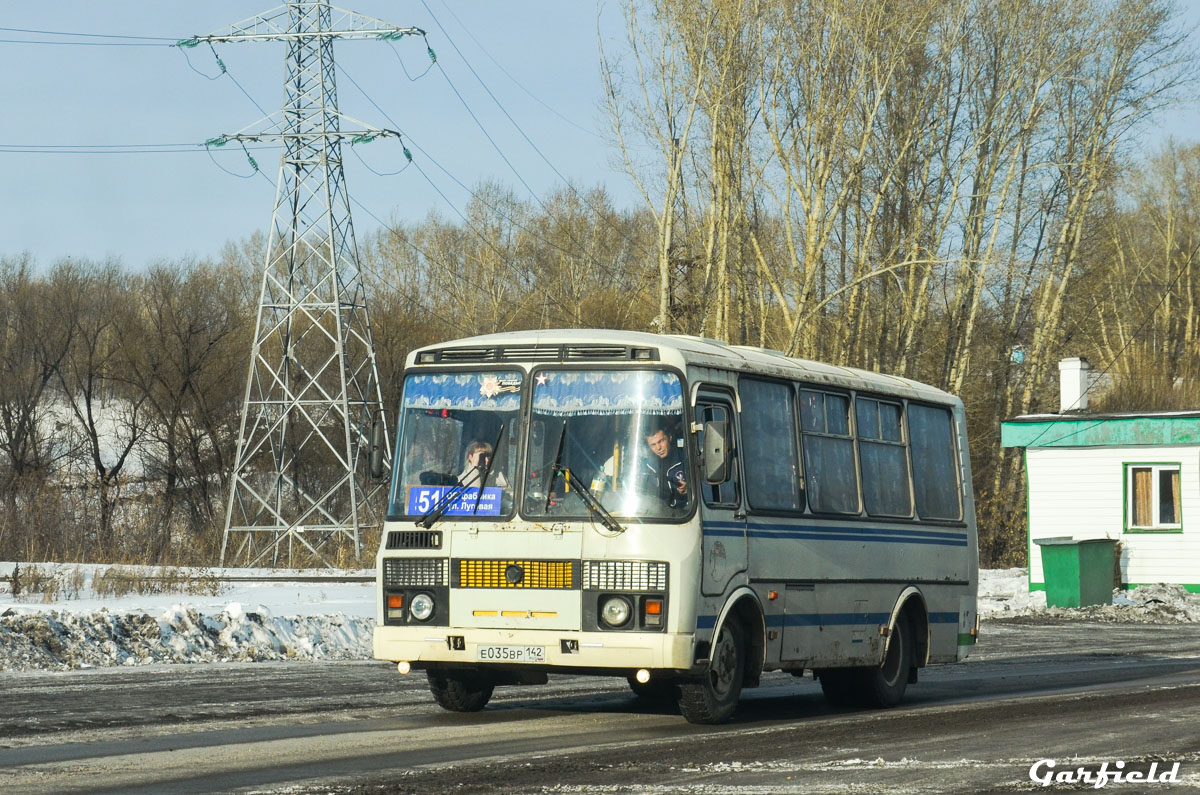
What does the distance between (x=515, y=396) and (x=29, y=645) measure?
7628 millimetres

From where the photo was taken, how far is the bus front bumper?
Answer: 1076 centimetres

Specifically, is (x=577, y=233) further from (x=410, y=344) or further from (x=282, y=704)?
(x=282, y=704)

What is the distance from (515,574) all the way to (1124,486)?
27086 mm

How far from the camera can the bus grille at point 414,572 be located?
1136 centimetres

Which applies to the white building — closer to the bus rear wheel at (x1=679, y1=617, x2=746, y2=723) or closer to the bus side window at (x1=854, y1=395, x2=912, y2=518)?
the bus side window at (x1=854, y1=395, x2=912, y2=518)

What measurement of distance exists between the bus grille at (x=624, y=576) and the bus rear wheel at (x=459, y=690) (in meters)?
1.53

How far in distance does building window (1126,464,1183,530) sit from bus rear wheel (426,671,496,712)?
26.1m

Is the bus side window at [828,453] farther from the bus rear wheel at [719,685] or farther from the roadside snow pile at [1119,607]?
the roadside snow pile at [1119,607]

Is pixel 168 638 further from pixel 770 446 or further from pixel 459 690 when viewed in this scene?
pixel 770 446

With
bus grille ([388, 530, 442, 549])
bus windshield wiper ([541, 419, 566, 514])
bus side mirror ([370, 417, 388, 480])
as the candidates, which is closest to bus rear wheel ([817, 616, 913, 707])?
bus windshield wiper ([541, 419, 566, 514])

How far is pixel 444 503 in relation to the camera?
11.4 metres

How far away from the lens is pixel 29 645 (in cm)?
1661

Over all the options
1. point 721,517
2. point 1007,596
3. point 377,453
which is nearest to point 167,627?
point 377,453

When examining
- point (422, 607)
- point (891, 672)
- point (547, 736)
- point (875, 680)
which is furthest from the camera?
point (891, 672)
